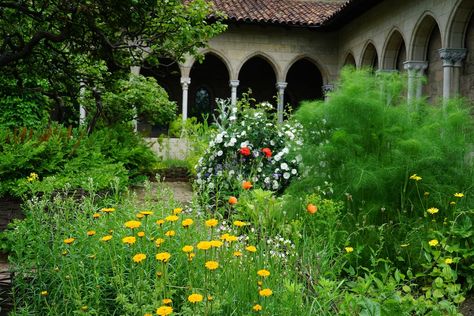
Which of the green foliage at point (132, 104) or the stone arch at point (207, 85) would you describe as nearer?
the green foliage at point (132, 104)

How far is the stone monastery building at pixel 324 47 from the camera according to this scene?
36.6ft

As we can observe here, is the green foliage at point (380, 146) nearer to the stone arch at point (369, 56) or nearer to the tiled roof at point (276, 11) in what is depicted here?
the tiled roof at point (276, 11)

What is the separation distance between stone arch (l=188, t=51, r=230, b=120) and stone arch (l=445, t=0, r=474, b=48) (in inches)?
414

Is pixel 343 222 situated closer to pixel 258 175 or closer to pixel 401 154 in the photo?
pixel 401 154

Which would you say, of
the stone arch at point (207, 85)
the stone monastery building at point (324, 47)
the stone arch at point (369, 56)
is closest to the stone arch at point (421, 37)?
the stone monastery building at point (324, 47)

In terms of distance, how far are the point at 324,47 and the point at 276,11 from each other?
194 cm

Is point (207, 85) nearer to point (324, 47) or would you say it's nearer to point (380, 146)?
point (324, 47)

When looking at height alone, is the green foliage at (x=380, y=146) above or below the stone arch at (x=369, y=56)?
below

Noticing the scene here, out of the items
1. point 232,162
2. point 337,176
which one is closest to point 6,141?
point 232,162

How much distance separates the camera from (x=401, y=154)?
12.7 ft

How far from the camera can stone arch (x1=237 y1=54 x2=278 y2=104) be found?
67.3 feet

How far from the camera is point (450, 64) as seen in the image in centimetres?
1112

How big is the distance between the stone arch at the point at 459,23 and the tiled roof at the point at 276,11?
414 centimetres

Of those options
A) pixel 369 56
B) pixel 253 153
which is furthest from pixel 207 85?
pixel 253 153
